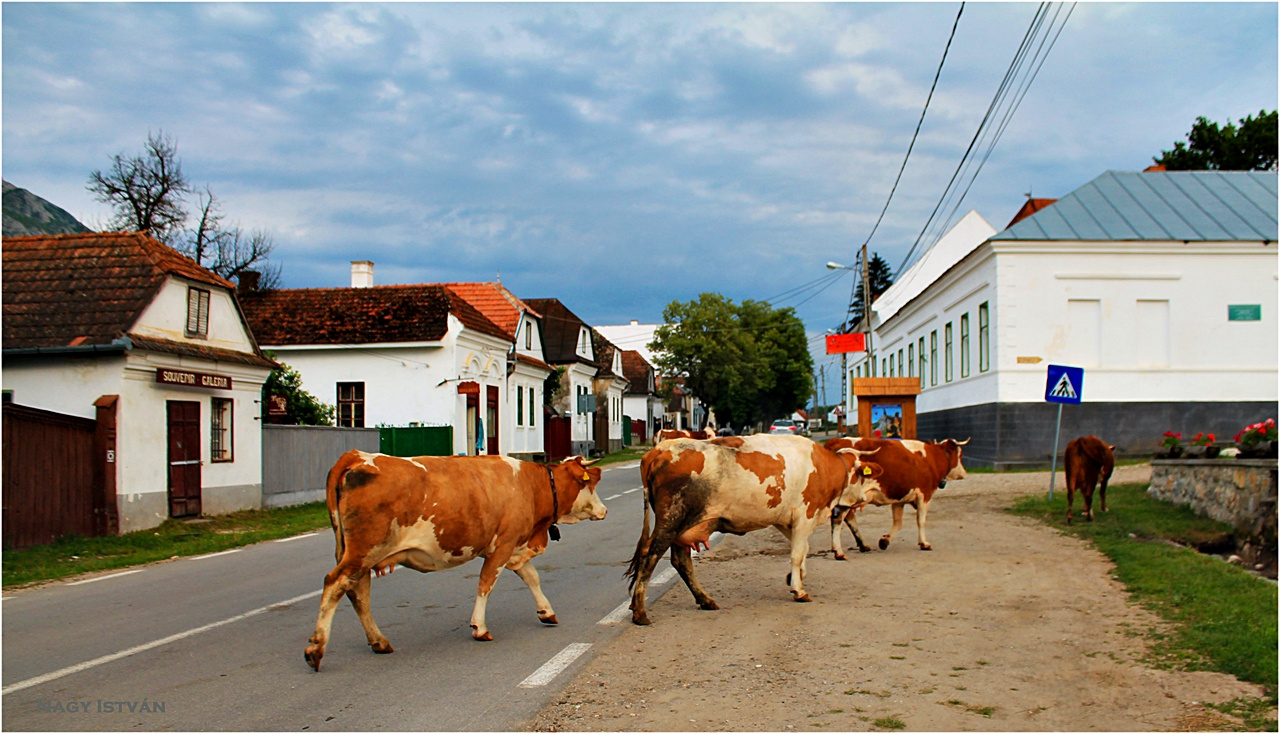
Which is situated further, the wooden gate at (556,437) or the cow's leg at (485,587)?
the wooden gate at (556,437)

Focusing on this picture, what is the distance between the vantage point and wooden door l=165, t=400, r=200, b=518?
60.2ft

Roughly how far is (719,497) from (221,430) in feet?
50.0

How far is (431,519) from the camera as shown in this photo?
6.84 metres

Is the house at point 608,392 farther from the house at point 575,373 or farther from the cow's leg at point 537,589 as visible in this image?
the cow's leg at point 537,589

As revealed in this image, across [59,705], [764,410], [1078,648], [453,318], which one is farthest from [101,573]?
[764,410]

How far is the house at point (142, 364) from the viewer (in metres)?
17.1

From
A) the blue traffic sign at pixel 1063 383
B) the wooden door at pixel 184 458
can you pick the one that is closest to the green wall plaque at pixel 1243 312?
the blue traffic sign at pixel 1063 383

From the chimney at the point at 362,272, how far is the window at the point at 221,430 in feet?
65.6

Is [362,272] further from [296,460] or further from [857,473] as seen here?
[857,473]

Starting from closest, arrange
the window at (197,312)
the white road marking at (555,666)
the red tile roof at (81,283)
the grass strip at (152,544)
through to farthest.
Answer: the white road marking at (555,666)
the grass strip at (152,544)
the red tile roof at (81,283)
the window at (197,312)

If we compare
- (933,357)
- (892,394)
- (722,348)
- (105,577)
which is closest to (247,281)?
(892,394)

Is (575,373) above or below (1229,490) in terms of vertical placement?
above

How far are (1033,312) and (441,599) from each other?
23949mm

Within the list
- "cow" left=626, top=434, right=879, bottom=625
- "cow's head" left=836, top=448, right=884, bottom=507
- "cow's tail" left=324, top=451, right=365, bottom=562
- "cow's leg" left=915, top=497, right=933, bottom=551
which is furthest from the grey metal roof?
"cow's tail" left=324, top=451, right=365, bottom=562
